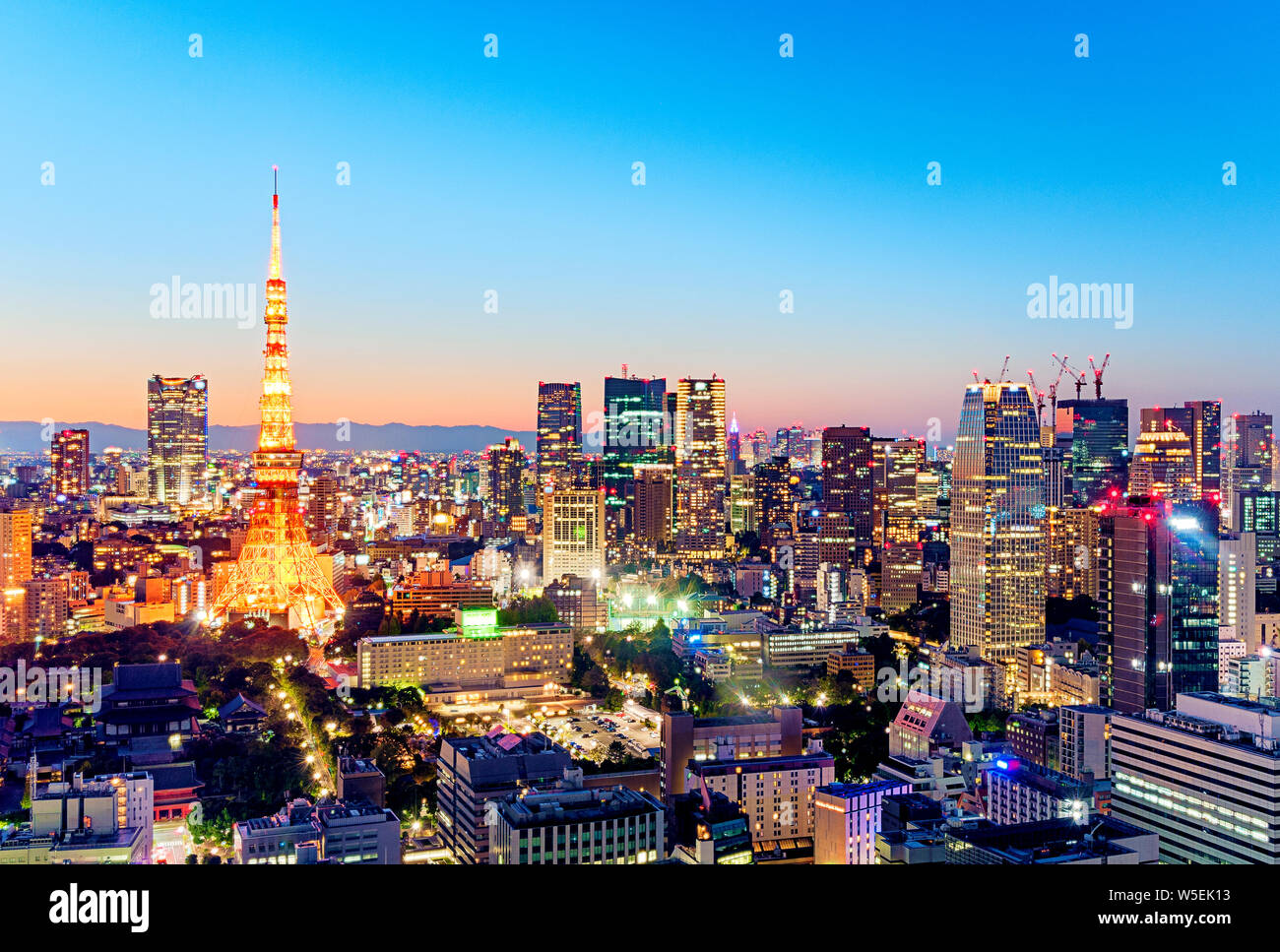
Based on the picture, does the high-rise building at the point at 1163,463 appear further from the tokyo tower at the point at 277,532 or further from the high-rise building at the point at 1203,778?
the tokyo tower at the point at 277,532

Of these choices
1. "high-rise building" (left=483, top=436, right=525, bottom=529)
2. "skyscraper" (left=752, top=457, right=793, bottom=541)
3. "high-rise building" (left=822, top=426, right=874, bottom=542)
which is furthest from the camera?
"high-rise building" (left=483, top=436, right=525, bottom=529)

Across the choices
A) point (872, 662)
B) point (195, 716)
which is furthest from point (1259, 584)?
point (195, 716)

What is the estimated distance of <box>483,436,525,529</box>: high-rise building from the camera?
26.6 metres

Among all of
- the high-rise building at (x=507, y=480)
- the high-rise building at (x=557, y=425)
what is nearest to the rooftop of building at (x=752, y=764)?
the high-rise building at (x=507, y=480)

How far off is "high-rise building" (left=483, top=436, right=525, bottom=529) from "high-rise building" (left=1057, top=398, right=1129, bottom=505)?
13230mm

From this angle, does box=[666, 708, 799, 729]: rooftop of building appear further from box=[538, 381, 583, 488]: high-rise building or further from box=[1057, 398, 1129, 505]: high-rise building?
box=[538, 381, 583, 488]: high-rise building

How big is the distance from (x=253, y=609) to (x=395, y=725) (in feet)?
17.1

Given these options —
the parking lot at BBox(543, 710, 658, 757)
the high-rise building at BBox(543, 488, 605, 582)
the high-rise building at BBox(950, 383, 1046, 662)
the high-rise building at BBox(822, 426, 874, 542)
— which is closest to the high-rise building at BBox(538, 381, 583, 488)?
the high-rise building at BBox(822, 426, 874, 542)

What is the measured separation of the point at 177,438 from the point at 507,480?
9.43 meters

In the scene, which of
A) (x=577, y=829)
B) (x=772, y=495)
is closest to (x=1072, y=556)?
(x=772, y=495)

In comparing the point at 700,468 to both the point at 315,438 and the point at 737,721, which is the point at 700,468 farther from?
the point at 737,721

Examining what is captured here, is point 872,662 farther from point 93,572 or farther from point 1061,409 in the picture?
point 93,572

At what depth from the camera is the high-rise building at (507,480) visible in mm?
26594

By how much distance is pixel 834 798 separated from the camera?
6.49m
